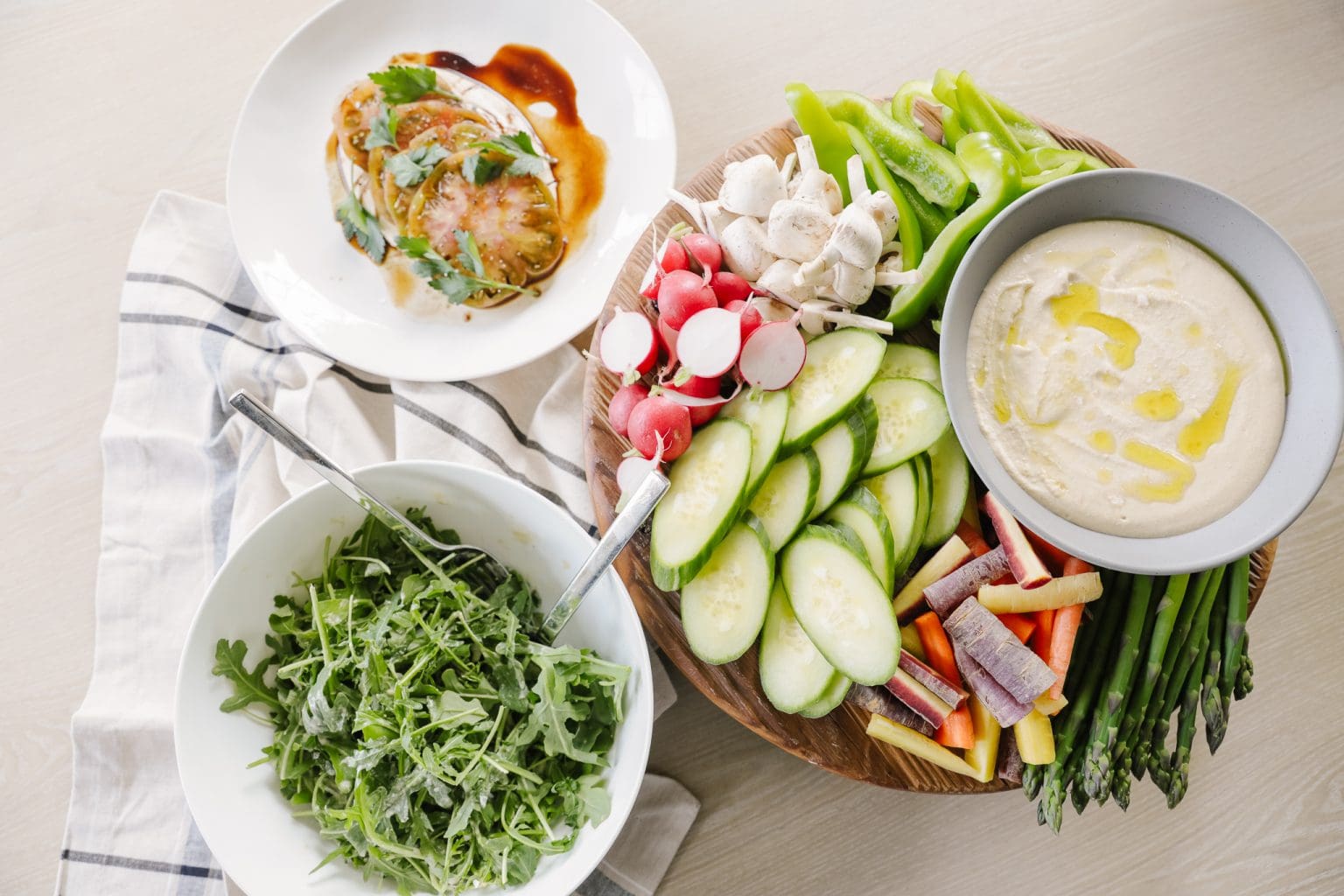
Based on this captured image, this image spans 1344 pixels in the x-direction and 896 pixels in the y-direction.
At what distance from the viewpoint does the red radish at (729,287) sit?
1.78 metres

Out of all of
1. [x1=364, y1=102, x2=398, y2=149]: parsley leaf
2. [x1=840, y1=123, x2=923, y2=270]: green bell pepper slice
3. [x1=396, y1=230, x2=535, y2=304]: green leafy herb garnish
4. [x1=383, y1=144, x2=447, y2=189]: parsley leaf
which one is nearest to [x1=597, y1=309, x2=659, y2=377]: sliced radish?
[x1=396, y1=230, x2=535, y2=304]: green leafy herb garnish

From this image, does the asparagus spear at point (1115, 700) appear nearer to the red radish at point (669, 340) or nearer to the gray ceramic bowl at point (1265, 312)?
the gray ceramic bowl at point (1265, 312)

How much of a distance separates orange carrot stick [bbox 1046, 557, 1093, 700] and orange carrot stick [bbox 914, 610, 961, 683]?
17cm

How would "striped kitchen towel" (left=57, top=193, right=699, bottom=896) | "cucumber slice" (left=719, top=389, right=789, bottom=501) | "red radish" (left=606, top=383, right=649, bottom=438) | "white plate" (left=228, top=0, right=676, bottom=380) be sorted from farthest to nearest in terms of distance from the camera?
"white plate" (left=228, top=0, right=676, bottom=380)
"striped kitchen towel" (left=57, top=193, right=699, bottom=896)
"red radish" (left=606, top=383, right=649, bottom=438)
"cucumber slice" (left=719, top=389, right=789, bottom=501)

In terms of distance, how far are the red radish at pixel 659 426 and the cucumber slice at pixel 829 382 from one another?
187 mm

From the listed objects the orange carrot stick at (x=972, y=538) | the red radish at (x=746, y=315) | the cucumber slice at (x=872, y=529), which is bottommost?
the orange carrot stick at (x=972, y=538)

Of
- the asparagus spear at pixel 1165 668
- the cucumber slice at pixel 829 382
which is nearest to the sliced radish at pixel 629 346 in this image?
the cucumber slice at pixel 829 382

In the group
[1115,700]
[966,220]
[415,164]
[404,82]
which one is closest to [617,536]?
[966,220]

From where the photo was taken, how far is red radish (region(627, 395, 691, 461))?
166 cm

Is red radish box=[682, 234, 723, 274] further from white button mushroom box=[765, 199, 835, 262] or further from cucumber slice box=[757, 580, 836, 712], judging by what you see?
cucumber slice box=[757, 580, 836, 712]

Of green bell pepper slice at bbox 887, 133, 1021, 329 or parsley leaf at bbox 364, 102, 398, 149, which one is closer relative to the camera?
green bell pepper slice at bbox 887, 133, 1021, 329

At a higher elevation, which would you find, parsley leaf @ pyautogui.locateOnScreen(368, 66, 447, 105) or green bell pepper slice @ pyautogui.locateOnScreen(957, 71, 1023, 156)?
green bell pepper slice @ pyautogui.locateOnScreen(957, 71, 1023, 156)

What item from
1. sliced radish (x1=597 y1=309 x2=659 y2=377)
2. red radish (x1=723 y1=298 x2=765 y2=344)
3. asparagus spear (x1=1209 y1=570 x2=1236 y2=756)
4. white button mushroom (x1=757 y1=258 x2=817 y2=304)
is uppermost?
white button mushroom (x1=757 y1=258 x2=817 y2=304)

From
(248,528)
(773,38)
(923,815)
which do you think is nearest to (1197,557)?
(923,815)
